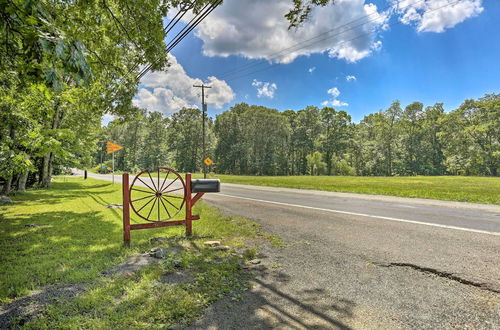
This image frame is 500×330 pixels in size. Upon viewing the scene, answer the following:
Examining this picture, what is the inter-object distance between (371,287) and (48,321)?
135 inches

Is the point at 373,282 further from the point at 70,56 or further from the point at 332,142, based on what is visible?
the point at 332,142

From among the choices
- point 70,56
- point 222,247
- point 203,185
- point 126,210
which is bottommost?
point 222,247

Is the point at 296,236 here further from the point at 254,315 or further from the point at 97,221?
the point at 97,221

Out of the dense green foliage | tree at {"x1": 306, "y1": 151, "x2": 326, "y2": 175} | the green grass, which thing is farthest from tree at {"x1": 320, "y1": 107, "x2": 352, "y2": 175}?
the dense green foliage

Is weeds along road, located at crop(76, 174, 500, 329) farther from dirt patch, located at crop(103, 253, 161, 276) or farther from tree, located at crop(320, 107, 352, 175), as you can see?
tree, located at crop(320, 107, 352, 175)

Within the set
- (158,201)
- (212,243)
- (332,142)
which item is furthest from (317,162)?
(212,243)

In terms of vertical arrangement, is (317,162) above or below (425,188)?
above

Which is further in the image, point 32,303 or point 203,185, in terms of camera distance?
point 203,185

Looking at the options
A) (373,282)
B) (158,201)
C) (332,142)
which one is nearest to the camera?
(373,282)

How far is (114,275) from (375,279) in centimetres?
343

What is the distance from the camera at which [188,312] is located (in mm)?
2582

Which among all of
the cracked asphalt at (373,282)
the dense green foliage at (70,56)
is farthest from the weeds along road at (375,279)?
the dense green foliage at (70,56)

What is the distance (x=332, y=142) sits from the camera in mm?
55969

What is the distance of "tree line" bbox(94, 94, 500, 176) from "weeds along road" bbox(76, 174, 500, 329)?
4576 cm
